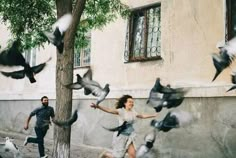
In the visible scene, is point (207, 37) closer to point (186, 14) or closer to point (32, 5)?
point (186, 14)

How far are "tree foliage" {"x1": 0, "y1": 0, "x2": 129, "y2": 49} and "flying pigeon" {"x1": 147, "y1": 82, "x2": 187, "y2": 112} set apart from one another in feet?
6.33

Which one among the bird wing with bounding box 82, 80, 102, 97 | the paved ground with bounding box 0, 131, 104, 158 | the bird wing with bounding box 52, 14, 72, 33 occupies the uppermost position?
the bird wing with bounding box 52, 14, 72, 33

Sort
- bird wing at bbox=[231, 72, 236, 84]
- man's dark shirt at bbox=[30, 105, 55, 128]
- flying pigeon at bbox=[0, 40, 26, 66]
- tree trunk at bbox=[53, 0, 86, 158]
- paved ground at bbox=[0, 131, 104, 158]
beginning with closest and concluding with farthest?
tree trunk at bbox=[53, 0, 86, 158]
flying pigeon at bbox=[0, 40, 26, 66]
bird wing at bbox=[231, 72, 236, 84]
man's dark shirt at bbox=[30, 105, 55, 128]
paved ground at bbox=[0, 131, 104, 158]

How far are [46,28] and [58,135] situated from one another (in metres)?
2.51

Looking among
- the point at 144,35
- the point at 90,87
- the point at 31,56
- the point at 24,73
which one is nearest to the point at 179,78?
the point at 144,35

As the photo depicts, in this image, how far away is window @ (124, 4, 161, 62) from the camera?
418 inches

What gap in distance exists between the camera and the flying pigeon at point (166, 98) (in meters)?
8.85

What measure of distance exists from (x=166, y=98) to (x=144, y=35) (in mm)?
2607

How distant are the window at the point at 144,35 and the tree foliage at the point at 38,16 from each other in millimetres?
1218

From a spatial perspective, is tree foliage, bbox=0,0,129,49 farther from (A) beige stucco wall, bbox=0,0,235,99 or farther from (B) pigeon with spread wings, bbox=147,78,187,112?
(B) pigeon with spread wings, bbox=147,78,187,112

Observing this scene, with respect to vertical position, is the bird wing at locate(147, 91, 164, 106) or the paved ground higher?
the bird wing at locate(147, 91, 164, 106)

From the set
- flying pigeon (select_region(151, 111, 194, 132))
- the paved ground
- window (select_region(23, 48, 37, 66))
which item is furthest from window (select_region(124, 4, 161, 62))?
window (select_region(23, 48, 37, 66))

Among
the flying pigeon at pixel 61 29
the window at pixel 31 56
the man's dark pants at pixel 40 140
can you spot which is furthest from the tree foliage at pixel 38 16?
the window at pixel 31 56

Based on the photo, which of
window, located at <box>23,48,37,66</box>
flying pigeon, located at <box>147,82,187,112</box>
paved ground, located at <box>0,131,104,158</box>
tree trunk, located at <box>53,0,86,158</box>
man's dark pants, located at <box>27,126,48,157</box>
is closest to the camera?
tree trunk, located at <box>53,0,86,158</box>
